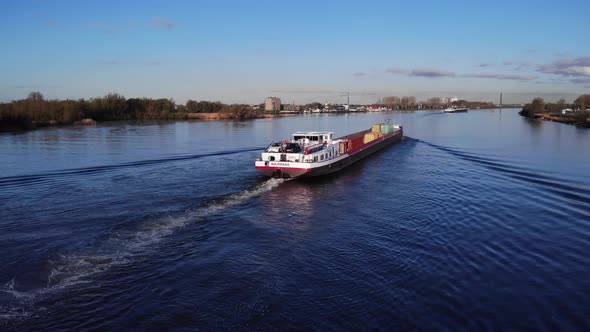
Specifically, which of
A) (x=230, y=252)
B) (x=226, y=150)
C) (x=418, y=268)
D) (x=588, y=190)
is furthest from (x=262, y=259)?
(x=226, y=150)

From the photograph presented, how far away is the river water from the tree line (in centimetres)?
5508

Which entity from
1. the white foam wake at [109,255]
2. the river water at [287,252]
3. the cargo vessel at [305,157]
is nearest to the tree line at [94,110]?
the river water at [287,252]

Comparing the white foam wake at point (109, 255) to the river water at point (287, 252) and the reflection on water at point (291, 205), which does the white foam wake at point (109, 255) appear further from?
the reflection on water at point (291, 205)

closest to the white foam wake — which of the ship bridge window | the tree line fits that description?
the ship bridge window

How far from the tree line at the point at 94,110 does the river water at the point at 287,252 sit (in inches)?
2168

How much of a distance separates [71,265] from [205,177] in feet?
47.0

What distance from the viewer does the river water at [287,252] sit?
10.2 meters

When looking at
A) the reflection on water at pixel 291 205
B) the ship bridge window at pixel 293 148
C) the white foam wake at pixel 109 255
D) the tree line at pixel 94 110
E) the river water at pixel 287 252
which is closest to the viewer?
the river water at pixel 287 252

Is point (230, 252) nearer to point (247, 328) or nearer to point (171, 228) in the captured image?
point (171, 228)

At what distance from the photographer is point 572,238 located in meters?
16.5

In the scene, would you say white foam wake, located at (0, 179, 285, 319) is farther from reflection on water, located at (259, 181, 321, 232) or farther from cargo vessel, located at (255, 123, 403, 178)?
A: cargo vessel, located at (255, 123, 403, 178)

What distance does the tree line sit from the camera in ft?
244

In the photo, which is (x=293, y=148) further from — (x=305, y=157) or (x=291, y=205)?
(x=291, y=205)

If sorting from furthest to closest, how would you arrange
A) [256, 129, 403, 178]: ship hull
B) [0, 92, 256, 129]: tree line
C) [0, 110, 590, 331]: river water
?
[0, 92, 256, 129]: tree line
[256, 129, 403, 178]: ship hull
[0, 110, 590, 331]: river water
